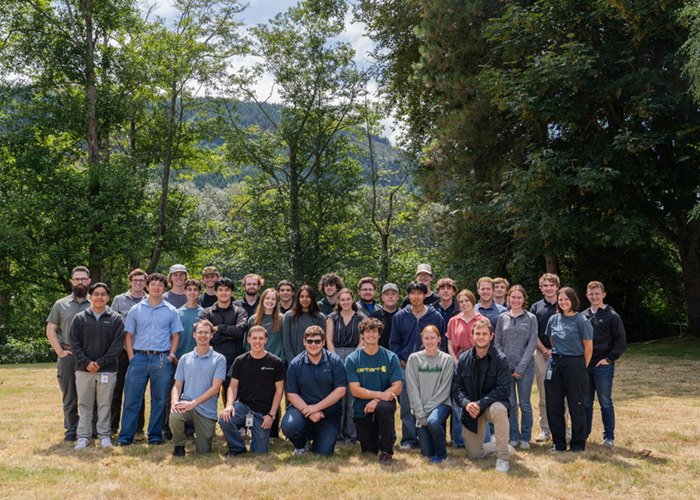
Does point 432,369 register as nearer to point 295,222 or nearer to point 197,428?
point 197,428

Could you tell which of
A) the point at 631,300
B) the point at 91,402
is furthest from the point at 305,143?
the point at 91,402

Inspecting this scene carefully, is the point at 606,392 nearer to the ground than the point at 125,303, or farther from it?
nearer to the ground

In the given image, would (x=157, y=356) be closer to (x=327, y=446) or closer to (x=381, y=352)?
(x=327, y=446)

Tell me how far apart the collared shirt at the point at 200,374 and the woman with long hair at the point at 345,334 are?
1.35 m

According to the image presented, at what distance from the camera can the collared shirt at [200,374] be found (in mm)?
5734

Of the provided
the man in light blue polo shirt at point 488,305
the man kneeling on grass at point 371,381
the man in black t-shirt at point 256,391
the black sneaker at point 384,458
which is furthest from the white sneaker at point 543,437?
the man in black t-shirt at point 256,391

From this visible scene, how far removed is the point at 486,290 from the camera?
20.9 ft

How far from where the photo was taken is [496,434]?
520 cm

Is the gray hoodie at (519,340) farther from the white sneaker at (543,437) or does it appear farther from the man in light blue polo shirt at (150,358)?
the man in light blue polo shirt at (150,358)

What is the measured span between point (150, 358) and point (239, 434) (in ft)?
4.72

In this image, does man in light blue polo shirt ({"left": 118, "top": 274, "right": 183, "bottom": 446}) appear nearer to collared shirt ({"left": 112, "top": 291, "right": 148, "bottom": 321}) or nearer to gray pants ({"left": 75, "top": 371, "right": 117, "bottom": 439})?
gray pants ({"left": 75, "top": 371, "right": 117, "bottom": 439})

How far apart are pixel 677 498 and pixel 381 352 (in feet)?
9.77

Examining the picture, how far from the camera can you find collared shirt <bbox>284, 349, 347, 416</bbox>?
5746 millimetres

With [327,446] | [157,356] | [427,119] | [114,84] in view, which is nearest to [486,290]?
[327,446]
